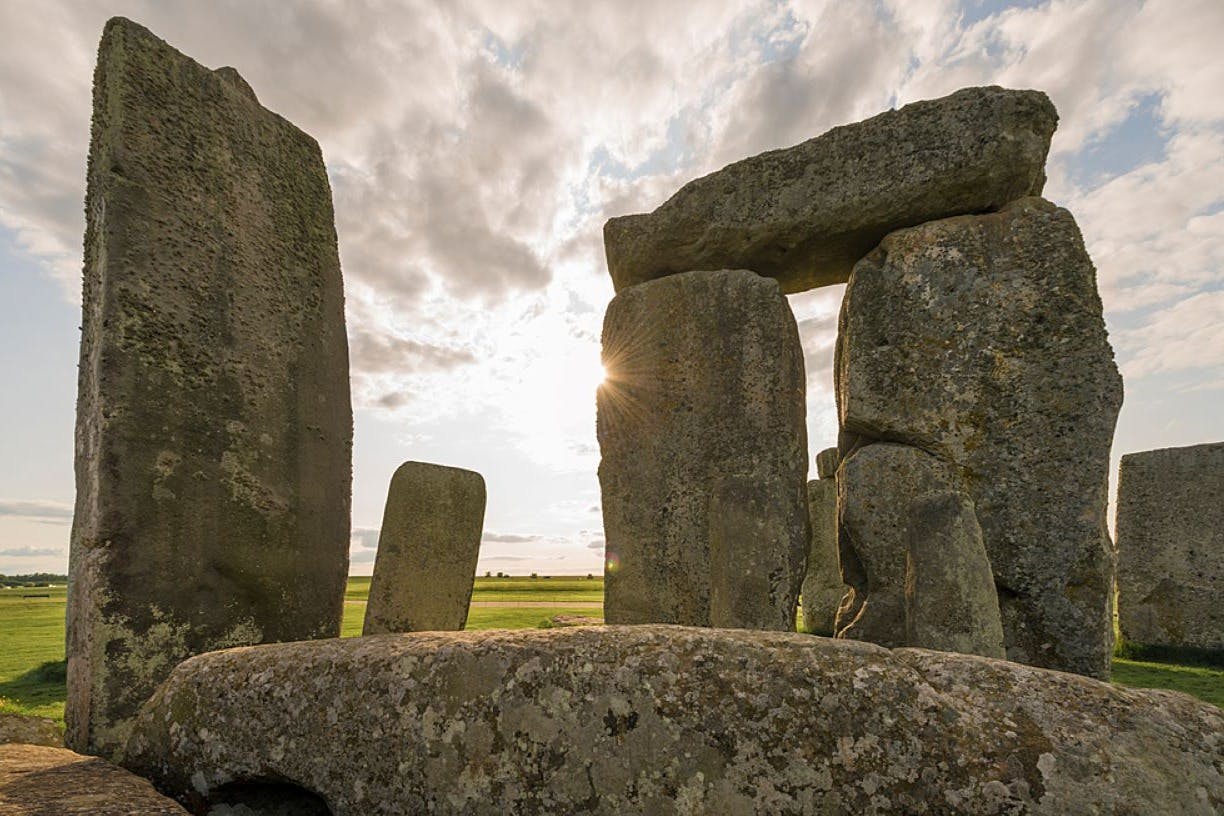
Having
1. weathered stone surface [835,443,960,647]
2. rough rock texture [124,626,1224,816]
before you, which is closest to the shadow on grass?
rough rock texture [124,626,1224,816]

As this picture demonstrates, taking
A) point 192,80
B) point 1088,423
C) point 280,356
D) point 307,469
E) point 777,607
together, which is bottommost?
point 777,607

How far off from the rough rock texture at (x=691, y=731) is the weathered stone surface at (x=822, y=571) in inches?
356

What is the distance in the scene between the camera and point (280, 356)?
154 inches

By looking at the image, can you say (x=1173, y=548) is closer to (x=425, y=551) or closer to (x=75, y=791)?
(x=425, y=551)

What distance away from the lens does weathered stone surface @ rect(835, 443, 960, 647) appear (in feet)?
15.0

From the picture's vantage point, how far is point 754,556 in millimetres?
4836

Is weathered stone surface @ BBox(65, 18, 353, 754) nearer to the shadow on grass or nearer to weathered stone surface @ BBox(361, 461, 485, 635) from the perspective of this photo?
weathered stone surface @ BBox(361, 461, 485, 635)

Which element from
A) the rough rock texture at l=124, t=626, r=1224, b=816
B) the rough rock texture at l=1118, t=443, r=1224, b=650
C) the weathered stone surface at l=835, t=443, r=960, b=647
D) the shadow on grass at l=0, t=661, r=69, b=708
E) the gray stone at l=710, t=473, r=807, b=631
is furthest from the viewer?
the rough rock texture at l=1118, t=443, r=1224, b=650

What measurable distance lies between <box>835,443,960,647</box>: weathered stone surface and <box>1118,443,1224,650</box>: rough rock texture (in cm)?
678

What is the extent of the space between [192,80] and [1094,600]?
629 centimetres

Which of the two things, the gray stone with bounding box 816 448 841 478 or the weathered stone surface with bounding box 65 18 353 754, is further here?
the gray stone with bounding box 816 448 841 478

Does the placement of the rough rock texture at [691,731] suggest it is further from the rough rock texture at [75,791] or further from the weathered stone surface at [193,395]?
the weathered stone surface at [193,395]

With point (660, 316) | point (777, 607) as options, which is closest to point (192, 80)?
point (660, 316)

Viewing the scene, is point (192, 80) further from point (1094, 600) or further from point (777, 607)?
point (1094, 600)
